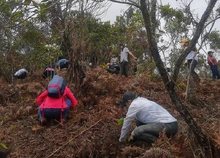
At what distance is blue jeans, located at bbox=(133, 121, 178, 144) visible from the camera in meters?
5.33

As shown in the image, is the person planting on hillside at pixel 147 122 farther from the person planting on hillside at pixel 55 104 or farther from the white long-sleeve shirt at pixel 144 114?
the person planting on hillside at pixel 55 104

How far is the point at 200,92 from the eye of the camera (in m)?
9.45

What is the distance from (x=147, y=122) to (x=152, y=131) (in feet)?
0.93

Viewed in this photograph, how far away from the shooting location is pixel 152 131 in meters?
5.34

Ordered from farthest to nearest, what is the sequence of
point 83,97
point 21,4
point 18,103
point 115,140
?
point 18,103, point 83,97, point 115,140, point 21,4

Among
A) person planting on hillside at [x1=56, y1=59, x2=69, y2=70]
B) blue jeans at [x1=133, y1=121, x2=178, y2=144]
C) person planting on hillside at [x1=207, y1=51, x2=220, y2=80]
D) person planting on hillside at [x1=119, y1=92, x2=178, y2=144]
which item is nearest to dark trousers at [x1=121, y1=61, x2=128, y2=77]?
person planting on hillside at [x1=207, y1=51, x2=220, y2=80]

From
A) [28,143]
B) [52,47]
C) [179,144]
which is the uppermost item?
[52,47]

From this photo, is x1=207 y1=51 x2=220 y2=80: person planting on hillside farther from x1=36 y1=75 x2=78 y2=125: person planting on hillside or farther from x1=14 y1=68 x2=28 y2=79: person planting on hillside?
x1=36 y1=75 x2=78 y2=125: person planting on hillside

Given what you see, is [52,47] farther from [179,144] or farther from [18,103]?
[179,144]

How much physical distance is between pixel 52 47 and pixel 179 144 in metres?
6.81

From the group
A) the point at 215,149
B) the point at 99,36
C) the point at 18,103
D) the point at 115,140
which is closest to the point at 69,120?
the point at 115,140

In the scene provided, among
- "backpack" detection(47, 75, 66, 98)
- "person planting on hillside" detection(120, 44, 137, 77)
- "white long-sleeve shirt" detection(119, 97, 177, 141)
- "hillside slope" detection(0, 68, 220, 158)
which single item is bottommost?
"hillside slope" detection(0, 68, 220, 158)

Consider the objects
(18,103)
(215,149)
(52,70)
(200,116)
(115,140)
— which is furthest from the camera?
(52,70)

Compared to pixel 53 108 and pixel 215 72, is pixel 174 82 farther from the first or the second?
pixel 215 72
